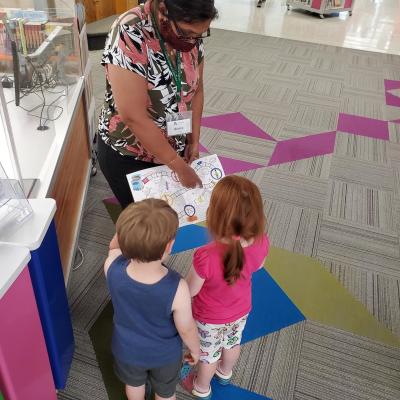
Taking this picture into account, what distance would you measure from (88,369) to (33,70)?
1514mm

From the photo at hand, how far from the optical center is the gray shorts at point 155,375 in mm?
1290

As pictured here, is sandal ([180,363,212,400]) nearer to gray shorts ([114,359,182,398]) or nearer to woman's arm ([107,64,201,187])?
gray shorts ([114,359,182,398])

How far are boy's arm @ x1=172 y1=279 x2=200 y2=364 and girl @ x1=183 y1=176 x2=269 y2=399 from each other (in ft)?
0.36

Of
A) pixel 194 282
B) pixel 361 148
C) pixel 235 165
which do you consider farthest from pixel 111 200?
pixel 361 148

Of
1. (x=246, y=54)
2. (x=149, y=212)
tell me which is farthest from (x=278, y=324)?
(x=246, y=54)

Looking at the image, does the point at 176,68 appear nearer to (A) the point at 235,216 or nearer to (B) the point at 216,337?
(A) the point at 235,216

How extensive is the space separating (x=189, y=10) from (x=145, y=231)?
633 millimetres

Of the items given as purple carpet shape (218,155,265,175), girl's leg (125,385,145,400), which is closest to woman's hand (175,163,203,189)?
girl's leg (125,385,145,400)

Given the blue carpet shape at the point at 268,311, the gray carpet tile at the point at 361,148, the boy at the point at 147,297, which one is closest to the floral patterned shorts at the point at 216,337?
the boy at the point at 147,297

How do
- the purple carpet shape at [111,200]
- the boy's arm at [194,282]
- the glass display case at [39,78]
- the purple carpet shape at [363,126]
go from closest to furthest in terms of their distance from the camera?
the boy's arm at [194,282] < the glass display case at [39,78] < the purple carpet shape at [111,200] < the purple carpet shape at [363,126]

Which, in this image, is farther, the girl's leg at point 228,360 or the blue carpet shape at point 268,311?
the blue carpet shape at point 268,311

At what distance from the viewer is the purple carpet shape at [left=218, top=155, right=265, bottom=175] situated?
315 centimetres

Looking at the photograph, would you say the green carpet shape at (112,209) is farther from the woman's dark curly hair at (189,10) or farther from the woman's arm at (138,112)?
the woman's dark curly hair at (189,10)

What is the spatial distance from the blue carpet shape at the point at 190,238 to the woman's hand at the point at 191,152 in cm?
78
